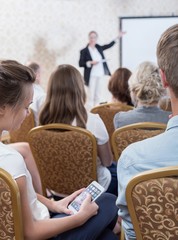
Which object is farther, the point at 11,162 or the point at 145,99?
the point at 145,99

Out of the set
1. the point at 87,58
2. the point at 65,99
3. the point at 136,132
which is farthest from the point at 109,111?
the point at 87,58

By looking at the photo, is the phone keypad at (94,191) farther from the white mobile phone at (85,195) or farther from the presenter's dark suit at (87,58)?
the presenter's dark suit at (87,58)

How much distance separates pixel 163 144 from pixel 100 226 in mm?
601

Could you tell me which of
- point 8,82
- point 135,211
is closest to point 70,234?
point 135,211

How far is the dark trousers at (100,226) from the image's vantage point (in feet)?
Result: 4.23

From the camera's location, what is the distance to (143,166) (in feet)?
2.93

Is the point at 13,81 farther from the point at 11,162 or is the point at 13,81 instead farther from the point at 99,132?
the point at 99,132

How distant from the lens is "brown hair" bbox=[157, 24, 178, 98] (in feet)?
2.94

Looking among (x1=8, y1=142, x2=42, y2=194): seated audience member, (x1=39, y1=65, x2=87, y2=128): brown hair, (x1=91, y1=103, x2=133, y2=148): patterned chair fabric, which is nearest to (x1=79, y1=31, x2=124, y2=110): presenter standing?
(x1=91, y1=103, x2=133, y2=148): patterned chair fabric

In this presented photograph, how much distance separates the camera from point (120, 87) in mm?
2840

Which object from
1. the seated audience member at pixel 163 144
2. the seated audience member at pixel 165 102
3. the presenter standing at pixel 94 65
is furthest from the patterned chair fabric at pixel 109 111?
the presenter standing at pixel 94 65

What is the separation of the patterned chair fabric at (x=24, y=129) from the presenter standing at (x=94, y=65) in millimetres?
3678

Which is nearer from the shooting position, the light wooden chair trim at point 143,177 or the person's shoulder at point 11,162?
the light wooden chair trim at point 143,177

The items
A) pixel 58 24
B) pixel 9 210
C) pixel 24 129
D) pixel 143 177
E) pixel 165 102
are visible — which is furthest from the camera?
pixel 58 24
